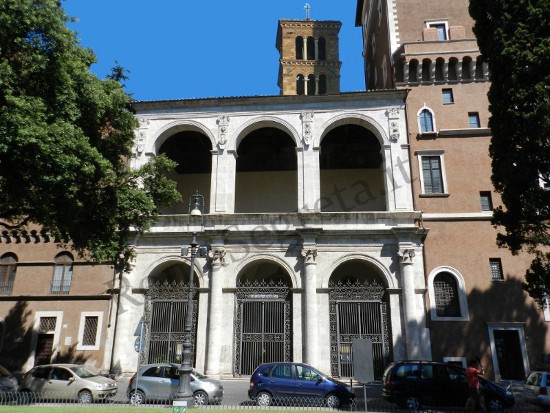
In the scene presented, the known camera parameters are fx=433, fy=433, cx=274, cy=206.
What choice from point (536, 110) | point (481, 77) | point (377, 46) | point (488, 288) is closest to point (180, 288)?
point (488, 288)

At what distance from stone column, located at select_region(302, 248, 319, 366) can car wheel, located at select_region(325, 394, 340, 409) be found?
4.40 meters

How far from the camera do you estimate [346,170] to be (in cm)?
2741

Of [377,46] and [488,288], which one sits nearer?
[488,288]

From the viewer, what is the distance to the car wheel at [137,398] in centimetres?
1418

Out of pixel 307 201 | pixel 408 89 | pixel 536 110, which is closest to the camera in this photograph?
pixel 536 110

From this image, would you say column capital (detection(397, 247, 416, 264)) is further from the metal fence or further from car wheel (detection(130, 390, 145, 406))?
car wheel (detection(130, 390, 145, 406))

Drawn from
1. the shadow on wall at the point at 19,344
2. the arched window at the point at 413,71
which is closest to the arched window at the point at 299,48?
the arched window at the point at 413,71

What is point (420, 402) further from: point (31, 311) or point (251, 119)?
point (31, 311)

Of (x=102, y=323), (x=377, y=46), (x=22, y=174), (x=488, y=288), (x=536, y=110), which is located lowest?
(x=102, y=323)

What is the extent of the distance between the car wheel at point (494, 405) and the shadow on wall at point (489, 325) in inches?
206

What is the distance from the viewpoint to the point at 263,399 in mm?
14086

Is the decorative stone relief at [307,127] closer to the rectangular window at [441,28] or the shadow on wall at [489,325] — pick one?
the rectangular window at [441,28]

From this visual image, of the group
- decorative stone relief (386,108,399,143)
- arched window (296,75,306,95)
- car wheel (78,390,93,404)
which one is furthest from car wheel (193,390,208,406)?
arched window (296,75,306,95)

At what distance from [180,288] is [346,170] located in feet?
42.3
